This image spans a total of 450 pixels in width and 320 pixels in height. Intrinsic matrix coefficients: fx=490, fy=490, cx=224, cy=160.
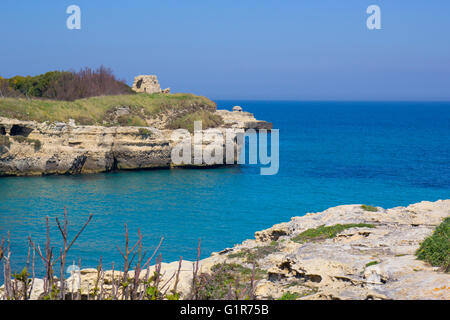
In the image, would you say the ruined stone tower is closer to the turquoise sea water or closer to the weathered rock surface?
the turquoise sea water

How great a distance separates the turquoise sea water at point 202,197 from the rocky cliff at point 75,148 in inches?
58.9

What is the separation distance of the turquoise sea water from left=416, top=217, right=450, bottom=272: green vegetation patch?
11.8 metres

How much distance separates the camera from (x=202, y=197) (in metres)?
34.3

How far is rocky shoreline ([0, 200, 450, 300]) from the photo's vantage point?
9383mm

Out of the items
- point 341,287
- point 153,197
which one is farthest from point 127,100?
point 341,287

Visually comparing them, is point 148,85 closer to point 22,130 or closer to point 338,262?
point 22,130

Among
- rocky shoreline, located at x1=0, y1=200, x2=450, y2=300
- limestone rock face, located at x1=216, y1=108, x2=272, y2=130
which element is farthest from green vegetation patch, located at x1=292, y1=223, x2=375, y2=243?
limestone rock face, located at x1=216, y1=108, x2=272, y2=130

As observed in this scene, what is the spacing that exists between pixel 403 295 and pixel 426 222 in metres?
7.85

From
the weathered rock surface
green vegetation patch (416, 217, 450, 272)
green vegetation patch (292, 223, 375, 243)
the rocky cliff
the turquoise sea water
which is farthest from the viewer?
the rocky cliff

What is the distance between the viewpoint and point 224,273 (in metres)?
12.8

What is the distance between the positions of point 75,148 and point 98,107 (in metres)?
11.0

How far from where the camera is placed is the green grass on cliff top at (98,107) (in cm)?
4444

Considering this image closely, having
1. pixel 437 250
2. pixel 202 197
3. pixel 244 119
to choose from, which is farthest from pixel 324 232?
pixel 244 119

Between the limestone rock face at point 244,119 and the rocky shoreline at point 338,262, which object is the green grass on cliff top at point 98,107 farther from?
the rocky shoreline at point 338,262
